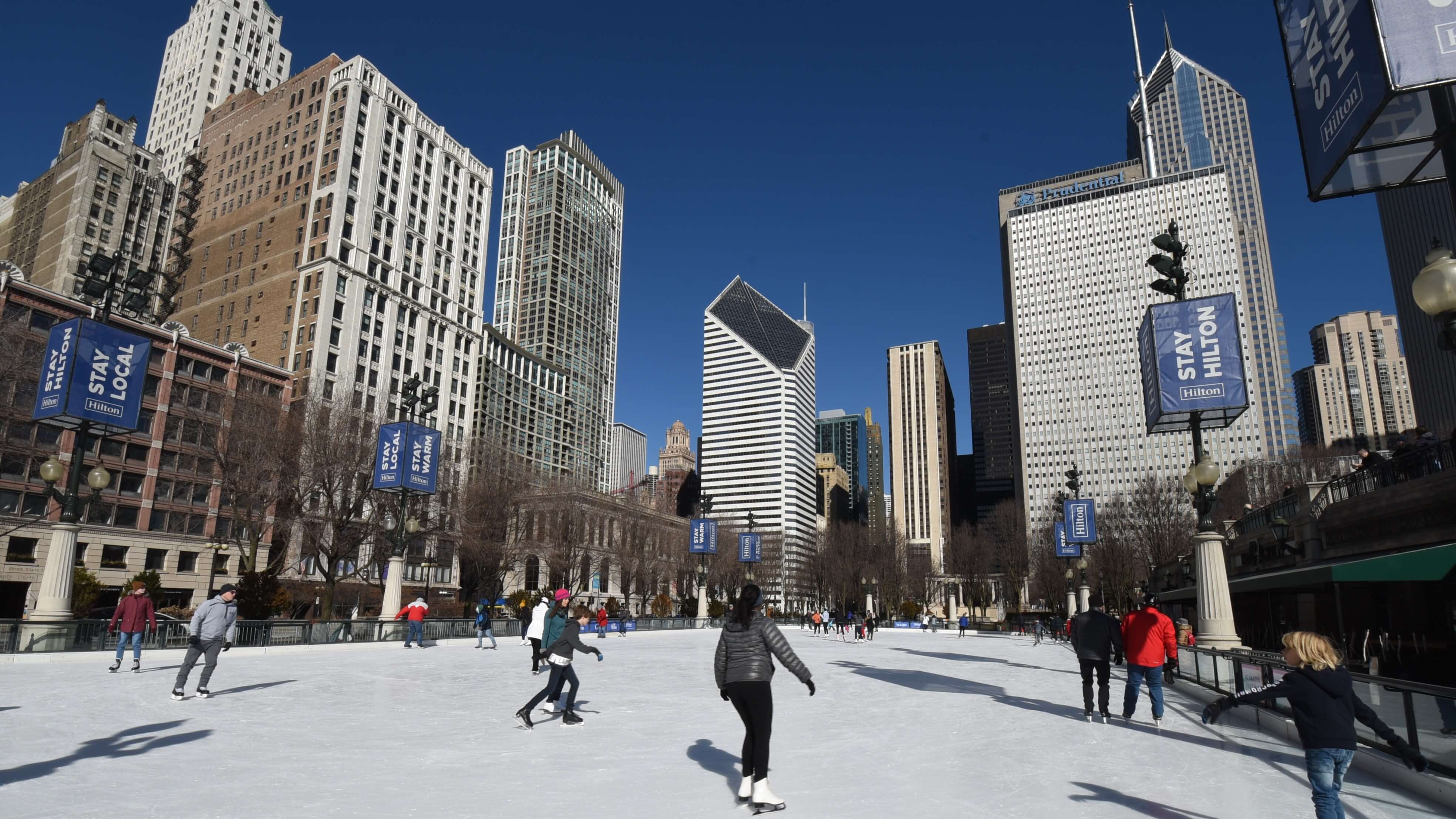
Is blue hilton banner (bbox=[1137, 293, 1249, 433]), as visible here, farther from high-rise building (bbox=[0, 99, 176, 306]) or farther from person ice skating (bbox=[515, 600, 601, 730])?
high-rise building (bbox=[0, 99, 176, 306])

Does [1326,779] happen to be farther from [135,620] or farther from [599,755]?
[135,620]

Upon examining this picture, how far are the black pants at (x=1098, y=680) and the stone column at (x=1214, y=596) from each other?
427 cm

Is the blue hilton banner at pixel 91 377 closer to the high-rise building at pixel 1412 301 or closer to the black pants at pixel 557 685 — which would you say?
the black pants at pixel 557 685

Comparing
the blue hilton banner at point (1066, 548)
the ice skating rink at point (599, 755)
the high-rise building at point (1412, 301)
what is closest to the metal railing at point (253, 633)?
the ice skating rink at point (599, 755)

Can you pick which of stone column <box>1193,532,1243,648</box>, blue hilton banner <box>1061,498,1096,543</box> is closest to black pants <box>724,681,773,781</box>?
stone column <box>1193,532,1243,648</box>

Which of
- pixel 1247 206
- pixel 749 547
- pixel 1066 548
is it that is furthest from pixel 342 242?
pixel 1247 206

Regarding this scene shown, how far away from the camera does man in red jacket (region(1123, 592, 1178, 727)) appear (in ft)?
37.0

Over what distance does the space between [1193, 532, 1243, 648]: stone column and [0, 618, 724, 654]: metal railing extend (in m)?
18.5

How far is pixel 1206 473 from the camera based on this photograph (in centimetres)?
1493

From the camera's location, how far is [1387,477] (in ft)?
72.3

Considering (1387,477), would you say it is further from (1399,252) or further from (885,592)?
(1399,252)

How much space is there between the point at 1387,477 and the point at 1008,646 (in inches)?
826

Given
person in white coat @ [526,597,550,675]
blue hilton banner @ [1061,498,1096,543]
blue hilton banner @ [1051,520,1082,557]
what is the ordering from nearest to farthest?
person in white coat @ [526,597,550,675] → blue hilton banner @ [1061,498,1096,543] → blue hilton banner @ [1051,520,1082,557]

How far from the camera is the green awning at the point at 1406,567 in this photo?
13180mm
